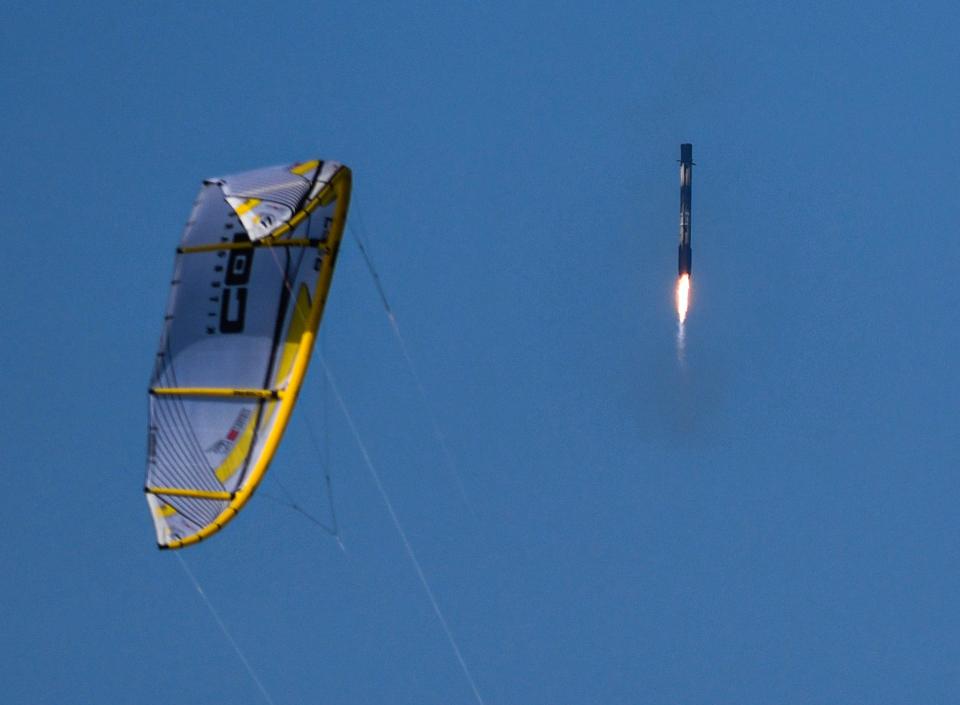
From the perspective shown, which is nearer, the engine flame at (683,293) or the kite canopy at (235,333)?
the kite canopy at (235,333)

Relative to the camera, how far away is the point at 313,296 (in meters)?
111

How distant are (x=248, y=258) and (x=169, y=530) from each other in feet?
34.0

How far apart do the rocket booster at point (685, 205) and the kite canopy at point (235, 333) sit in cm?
2928

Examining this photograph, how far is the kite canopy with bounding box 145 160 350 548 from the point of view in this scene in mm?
109812

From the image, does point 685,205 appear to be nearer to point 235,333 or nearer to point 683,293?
point 683,293

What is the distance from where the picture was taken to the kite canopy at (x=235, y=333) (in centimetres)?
10981

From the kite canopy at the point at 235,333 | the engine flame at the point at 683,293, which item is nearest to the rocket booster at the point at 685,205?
the engine flame at the point at 683,293

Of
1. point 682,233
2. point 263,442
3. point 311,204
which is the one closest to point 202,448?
point 263,442

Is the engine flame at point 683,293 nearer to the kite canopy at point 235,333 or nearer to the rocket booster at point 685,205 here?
the rocket booster at point 685,205

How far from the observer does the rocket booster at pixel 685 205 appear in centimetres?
13850

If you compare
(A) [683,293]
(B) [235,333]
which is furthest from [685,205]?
(B) [235,333]

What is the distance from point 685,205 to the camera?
14038cm

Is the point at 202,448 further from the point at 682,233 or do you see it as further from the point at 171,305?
the point at 682,233

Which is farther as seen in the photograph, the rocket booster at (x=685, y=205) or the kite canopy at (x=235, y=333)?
the rocket booster at (x=685, y=205)
